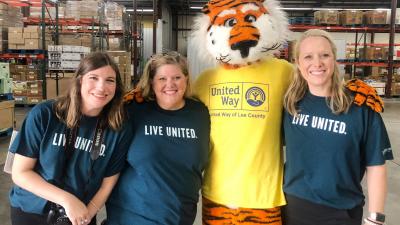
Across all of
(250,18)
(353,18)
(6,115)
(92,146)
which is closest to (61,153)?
(92,146)

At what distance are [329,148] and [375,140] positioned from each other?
0.63 feet

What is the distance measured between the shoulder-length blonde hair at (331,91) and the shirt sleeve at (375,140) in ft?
0.38

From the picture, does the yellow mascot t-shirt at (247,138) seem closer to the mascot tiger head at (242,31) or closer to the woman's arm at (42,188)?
the mascot tiger head at (242,31)

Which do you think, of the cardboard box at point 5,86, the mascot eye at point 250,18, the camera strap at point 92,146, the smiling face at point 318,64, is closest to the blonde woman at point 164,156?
the camera strap at point 92,146

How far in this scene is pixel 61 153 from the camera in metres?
1.59

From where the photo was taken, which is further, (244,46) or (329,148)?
(244,46)

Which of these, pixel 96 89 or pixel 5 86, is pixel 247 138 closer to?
pixel 96 89

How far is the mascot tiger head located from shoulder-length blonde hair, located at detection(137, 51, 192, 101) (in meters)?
0.17

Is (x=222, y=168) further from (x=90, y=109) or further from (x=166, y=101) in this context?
(x=90, y=109)

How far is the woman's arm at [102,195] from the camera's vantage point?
1.69 meters

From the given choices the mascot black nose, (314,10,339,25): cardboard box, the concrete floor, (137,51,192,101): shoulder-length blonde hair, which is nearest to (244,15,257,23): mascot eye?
the mascot black nose

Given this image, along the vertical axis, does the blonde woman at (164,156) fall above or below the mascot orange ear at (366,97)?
below

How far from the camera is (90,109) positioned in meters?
1.67

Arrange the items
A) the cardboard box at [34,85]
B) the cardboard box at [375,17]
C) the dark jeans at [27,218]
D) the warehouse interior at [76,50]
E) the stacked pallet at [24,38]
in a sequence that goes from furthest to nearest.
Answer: the cardboard box at [375,17]
the cardboard box at [34,85]
the stacked pallet at [24,38]
the warehouse interior at [76,50]
the dark jeans at [27,218]
